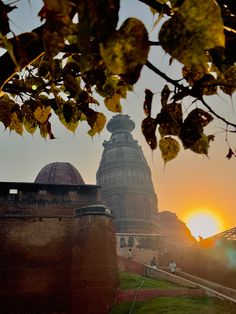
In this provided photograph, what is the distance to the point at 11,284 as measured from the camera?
1566 cm

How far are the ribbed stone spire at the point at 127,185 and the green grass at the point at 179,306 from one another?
20.0m

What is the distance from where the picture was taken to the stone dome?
28.8m

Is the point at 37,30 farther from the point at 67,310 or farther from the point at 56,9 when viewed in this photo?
→ the point at 67,310

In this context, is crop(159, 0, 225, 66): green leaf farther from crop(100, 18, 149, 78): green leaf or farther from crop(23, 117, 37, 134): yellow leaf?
crop(23, 117, 37, 134): yellow leaf

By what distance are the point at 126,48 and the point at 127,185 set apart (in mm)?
37419

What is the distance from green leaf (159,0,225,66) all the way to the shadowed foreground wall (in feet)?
52.9

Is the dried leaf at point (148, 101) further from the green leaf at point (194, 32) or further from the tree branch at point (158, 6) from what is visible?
the green leaf at point (194, 32)

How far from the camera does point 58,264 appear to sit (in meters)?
16.7

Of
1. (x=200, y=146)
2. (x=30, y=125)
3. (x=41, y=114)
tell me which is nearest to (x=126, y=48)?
(x=200, y=146)

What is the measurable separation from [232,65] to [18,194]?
20939 millimetres

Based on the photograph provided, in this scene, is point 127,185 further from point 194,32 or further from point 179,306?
point 194,32

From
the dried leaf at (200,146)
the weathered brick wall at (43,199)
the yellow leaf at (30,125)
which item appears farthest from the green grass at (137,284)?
the dried leaf at (200,146)

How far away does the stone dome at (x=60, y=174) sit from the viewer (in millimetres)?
28753

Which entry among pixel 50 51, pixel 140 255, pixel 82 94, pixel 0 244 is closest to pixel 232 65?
pixel 50 51
